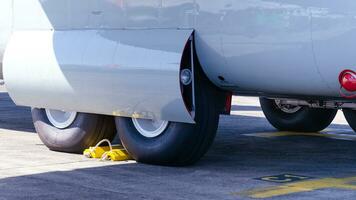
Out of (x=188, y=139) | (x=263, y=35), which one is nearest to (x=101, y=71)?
(x=188, y=139)

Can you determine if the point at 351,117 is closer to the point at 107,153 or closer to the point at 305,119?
the point at 305,119

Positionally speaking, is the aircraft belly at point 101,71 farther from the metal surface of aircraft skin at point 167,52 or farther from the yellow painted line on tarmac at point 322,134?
the yellow painted line on tarmac at point 322,134

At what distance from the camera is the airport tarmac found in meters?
6.87

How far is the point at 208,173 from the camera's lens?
309 inches

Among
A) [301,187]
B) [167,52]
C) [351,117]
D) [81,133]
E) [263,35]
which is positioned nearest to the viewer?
[301,187]

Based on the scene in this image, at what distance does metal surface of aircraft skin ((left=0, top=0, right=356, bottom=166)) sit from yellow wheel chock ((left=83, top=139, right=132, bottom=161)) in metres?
0.46

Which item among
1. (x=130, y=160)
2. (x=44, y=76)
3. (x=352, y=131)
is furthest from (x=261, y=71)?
(x=352, y=131)

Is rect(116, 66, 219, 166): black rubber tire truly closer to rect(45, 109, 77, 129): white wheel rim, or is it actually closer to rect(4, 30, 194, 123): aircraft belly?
rect(4, 30, 194, 123): aircraft belly

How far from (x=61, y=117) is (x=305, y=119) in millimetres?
3835

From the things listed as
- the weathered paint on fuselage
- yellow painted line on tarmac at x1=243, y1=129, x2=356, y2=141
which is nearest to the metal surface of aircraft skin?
the weathered paint on fuselage

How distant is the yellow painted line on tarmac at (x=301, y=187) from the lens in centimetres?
685

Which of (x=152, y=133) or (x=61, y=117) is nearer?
(x=152, y=133)

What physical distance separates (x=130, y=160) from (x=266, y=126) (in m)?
4.27

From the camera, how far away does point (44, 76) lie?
8.82m
